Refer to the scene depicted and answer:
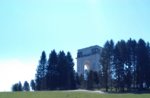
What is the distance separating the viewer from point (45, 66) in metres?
73.9

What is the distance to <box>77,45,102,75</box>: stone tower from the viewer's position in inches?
3408

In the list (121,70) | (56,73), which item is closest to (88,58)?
(56,73)

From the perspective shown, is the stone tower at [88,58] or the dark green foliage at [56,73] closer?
the dark green foliage at [56,73]

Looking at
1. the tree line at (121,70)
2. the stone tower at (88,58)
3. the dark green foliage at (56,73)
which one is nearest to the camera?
the tree line at (121,70)

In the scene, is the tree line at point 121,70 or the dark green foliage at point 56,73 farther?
the dark green foliage at point 56,73

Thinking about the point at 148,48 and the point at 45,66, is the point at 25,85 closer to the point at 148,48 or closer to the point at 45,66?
the point at 45,66

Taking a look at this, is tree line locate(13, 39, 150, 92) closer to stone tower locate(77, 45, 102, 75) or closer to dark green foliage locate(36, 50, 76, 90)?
dark green foliage locate(36, 50, 76, 90)

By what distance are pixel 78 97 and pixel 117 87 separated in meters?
32.4

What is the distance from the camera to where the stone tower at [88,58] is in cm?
8656

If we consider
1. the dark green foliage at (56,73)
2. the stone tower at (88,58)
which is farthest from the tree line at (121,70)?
the stone tower at (88,58)

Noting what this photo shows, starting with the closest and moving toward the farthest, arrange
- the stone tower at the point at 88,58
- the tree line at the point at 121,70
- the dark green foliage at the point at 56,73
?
the tree line at the point at 121,70 < the dark green foliage at the point at 56,73 < the stone tower at the point at 88,58

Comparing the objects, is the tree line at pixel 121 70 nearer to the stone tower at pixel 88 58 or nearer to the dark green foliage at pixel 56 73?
the dark green foliage at pixel 56 73

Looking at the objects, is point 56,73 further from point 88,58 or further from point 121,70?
point 88,58

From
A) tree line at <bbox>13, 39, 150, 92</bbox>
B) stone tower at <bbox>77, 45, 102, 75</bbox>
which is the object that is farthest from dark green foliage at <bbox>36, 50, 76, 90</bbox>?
stone tower at <bbox>77, 45, 102, 75</bbox>
